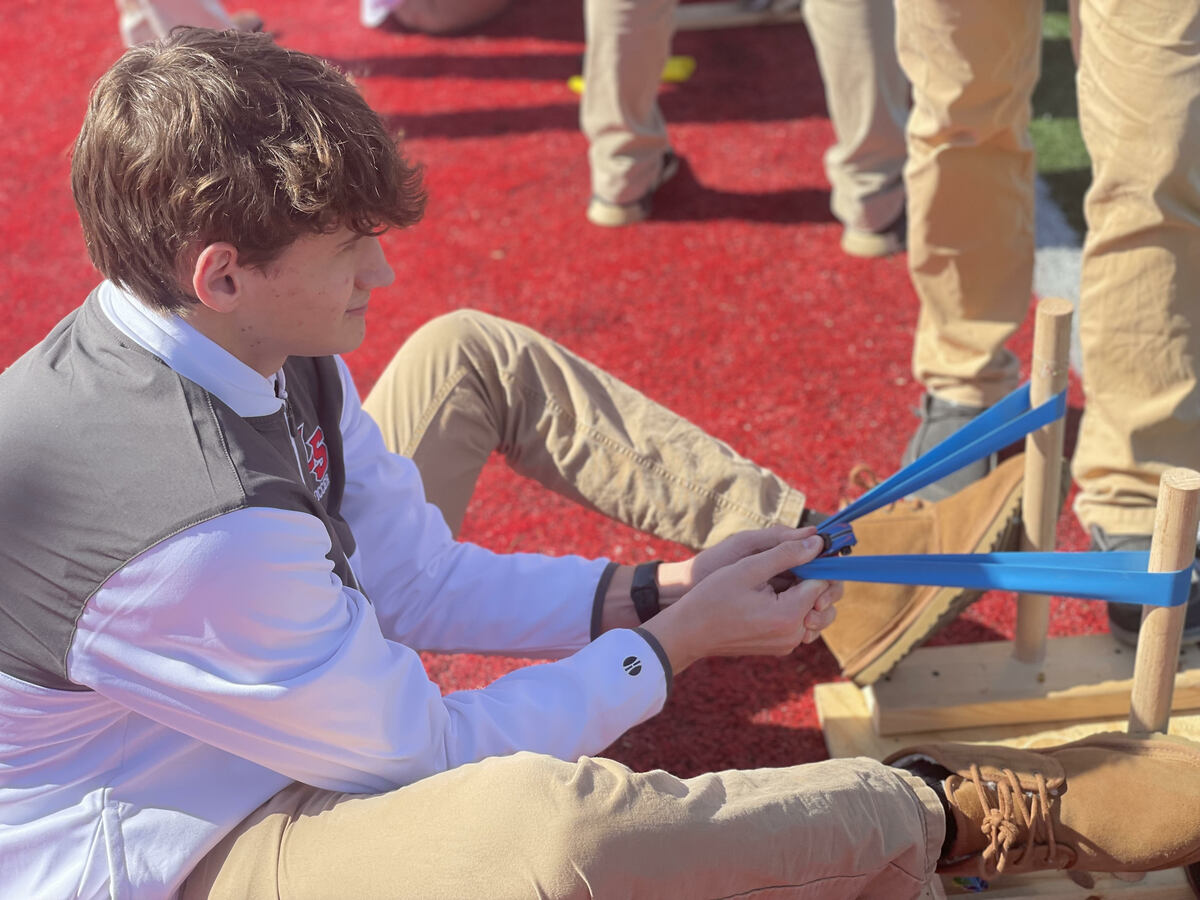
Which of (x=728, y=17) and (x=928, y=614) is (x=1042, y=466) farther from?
(x=728, y=17)

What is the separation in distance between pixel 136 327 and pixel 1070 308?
1.02 meters

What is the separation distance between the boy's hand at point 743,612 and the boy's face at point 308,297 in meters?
0.46

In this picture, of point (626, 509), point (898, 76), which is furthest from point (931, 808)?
point (898, 76)

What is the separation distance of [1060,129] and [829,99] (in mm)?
702

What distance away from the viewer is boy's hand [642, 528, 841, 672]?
4.38 ft

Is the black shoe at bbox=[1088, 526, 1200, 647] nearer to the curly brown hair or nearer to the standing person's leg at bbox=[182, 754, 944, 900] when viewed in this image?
the standing person's leg at bbox=[182, 754, 944, 900]

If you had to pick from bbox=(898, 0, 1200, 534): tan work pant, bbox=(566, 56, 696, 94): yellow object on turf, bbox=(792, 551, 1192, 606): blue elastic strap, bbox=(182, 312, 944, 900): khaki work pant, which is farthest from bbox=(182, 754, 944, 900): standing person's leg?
bbox=(566, 56, 696, 94): yellow object on turf

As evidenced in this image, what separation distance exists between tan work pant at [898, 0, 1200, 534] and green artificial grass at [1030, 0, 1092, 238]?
33.2 inches

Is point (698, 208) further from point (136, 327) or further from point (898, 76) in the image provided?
point (136, 327)

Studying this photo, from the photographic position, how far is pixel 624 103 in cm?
297

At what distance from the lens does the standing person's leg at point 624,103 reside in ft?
9.34

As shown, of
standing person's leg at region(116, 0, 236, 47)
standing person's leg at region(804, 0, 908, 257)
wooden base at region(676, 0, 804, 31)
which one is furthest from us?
wooden base at region(676, 0, 804, 31)

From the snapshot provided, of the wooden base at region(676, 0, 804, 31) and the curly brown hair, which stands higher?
the curly brown hair

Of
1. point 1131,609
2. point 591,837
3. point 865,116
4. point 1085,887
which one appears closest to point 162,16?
point 865,116
